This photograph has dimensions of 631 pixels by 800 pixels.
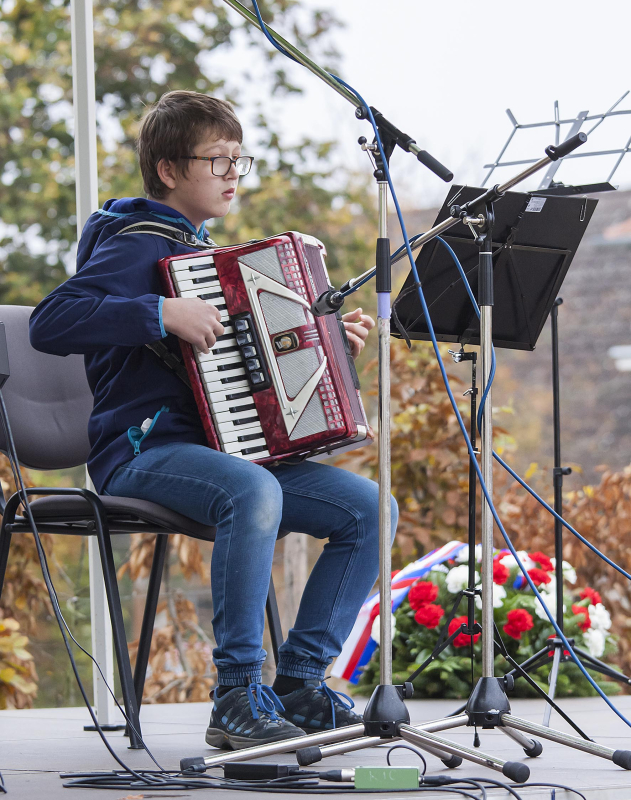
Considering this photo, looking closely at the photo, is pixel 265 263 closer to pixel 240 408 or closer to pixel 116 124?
pixel 240 408

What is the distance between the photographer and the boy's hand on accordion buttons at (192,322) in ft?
6.11

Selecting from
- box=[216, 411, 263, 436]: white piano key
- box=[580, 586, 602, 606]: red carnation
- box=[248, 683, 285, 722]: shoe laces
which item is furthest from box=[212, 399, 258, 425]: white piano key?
box=[580, 586, 602, 606]: red carnation

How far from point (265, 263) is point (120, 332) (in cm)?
31

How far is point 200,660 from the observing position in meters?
4.27

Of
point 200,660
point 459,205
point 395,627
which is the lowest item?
point 200,660

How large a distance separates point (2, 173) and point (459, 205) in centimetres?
570

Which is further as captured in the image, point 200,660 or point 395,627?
point 200,660

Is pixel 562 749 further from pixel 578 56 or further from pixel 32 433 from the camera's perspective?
pixel 578 56

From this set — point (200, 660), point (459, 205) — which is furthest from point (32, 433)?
point (200, 660)

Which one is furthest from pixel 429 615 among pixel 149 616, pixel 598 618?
pixel 149 616

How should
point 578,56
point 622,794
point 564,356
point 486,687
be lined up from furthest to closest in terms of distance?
point 564,356 → point 578,56 → point 486,687 → point 622,794

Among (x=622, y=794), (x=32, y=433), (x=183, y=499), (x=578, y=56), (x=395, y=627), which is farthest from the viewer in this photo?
(x=578, y=56)

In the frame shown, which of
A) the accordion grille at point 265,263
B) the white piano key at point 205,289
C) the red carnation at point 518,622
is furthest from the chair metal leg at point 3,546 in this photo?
the red carnation at point 518,622

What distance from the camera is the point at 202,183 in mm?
2111
